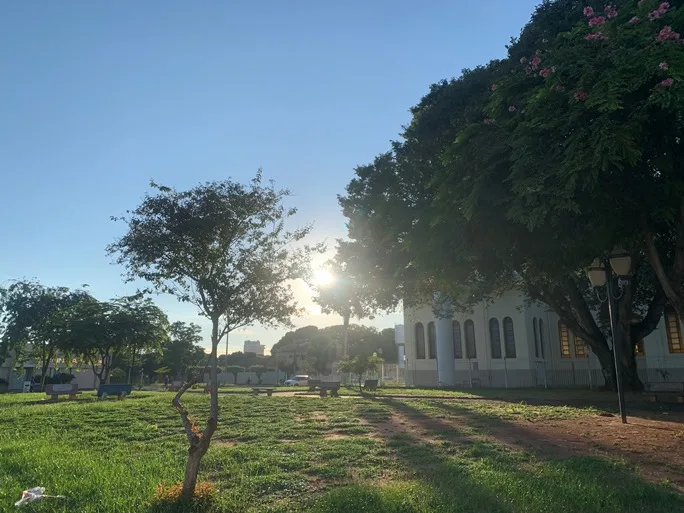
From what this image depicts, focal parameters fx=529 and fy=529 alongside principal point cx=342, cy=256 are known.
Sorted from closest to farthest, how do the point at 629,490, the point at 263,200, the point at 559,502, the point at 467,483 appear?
the point at 559,502 < the point at 629,490 < the point at 467,483 < the point at 263,200

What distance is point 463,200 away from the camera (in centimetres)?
924

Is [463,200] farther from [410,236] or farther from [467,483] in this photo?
[467,483]

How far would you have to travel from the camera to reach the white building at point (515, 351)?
110 feet

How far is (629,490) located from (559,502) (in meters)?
1.03

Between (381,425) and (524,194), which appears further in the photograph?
(381,425)

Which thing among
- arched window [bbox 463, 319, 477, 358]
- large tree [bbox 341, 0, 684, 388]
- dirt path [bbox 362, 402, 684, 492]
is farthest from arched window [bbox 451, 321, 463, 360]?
large tree [bbox 341, 0, 684, 388]

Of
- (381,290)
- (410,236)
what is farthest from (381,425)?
(381,290)

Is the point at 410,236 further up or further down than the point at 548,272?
further up

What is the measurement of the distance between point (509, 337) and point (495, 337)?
126cm

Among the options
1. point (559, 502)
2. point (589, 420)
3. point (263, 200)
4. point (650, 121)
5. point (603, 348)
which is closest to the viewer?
point (559, 502)

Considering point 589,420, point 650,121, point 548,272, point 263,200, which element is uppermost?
point 650,121

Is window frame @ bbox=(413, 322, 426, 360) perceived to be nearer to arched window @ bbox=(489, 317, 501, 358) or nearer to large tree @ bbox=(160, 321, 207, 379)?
arched window @ bbox=(489, 317, 501, 358)

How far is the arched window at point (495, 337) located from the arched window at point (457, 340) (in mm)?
2711

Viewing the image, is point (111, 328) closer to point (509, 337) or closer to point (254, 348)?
point (509, 337)
